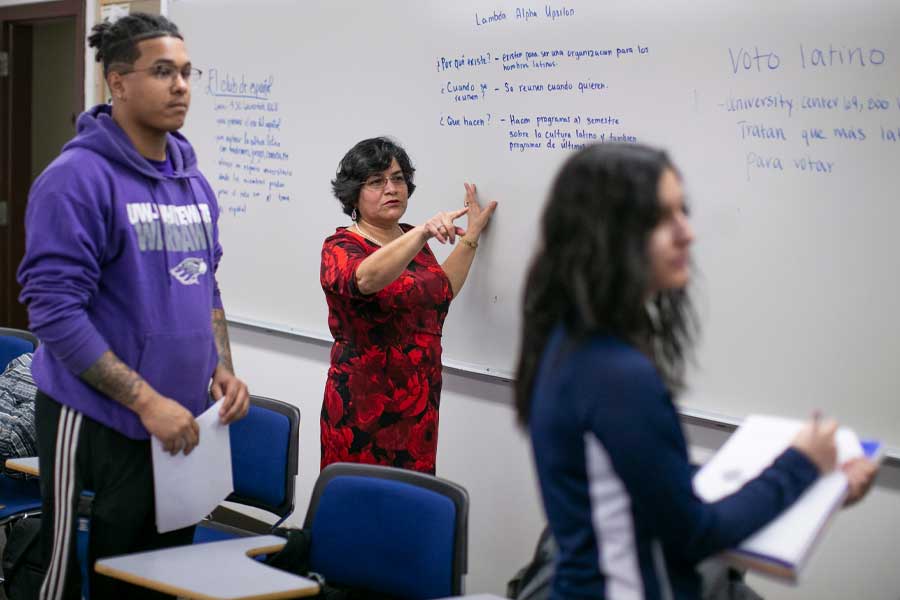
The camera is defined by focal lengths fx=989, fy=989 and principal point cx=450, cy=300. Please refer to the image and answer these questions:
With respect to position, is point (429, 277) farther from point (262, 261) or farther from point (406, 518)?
point (262, 261)

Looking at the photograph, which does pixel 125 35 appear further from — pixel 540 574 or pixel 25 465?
pixel 540 574

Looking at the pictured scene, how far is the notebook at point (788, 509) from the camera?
3.99ft

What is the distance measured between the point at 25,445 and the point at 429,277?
1.29m

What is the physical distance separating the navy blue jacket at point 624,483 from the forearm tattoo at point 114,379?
963 millimetres

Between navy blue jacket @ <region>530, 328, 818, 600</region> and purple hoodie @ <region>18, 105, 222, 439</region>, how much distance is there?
101 cm

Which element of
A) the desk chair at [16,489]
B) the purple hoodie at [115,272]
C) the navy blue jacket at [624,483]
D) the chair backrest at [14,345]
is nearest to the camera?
the navy blue jacket at [624,483]

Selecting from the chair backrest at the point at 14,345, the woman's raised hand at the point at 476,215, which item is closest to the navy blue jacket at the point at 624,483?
the woman's raised hand at the point at 476,215

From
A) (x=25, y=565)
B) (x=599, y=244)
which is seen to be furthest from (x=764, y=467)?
(x=25, y=565)

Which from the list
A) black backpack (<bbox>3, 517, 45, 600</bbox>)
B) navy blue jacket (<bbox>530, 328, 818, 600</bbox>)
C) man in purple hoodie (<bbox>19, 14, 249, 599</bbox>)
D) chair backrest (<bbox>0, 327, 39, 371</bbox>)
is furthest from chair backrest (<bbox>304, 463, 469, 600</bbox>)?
chair backrest (<bbox>0, 327, 39, 371</bbox>)

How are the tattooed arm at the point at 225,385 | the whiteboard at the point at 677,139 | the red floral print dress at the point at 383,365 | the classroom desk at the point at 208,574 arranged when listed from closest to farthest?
the classroom desk at the point at 208,574
the tattooed arm at the point at 225,385
the whiteboard at the point at 677,139
the red floral print dress at the point at 383,365

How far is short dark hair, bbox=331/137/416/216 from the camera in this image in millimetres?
2746

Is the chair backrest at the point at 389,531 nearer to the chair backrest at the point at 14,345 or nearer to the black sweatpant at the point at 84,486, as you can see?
the black sweatpant at the point at 84,486

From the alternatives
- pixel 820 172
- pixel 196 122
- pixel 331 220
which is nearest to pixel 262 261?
pixel 331 220

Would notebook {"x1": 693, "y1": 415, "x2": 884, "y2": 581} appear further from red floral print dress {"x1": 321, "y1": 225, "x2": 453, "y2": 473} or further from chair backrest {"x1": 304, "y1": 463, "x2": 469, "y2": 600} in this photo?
red floral print dress {"x1": 321, "y1": 225, "x2": 453, "y2": 473}
